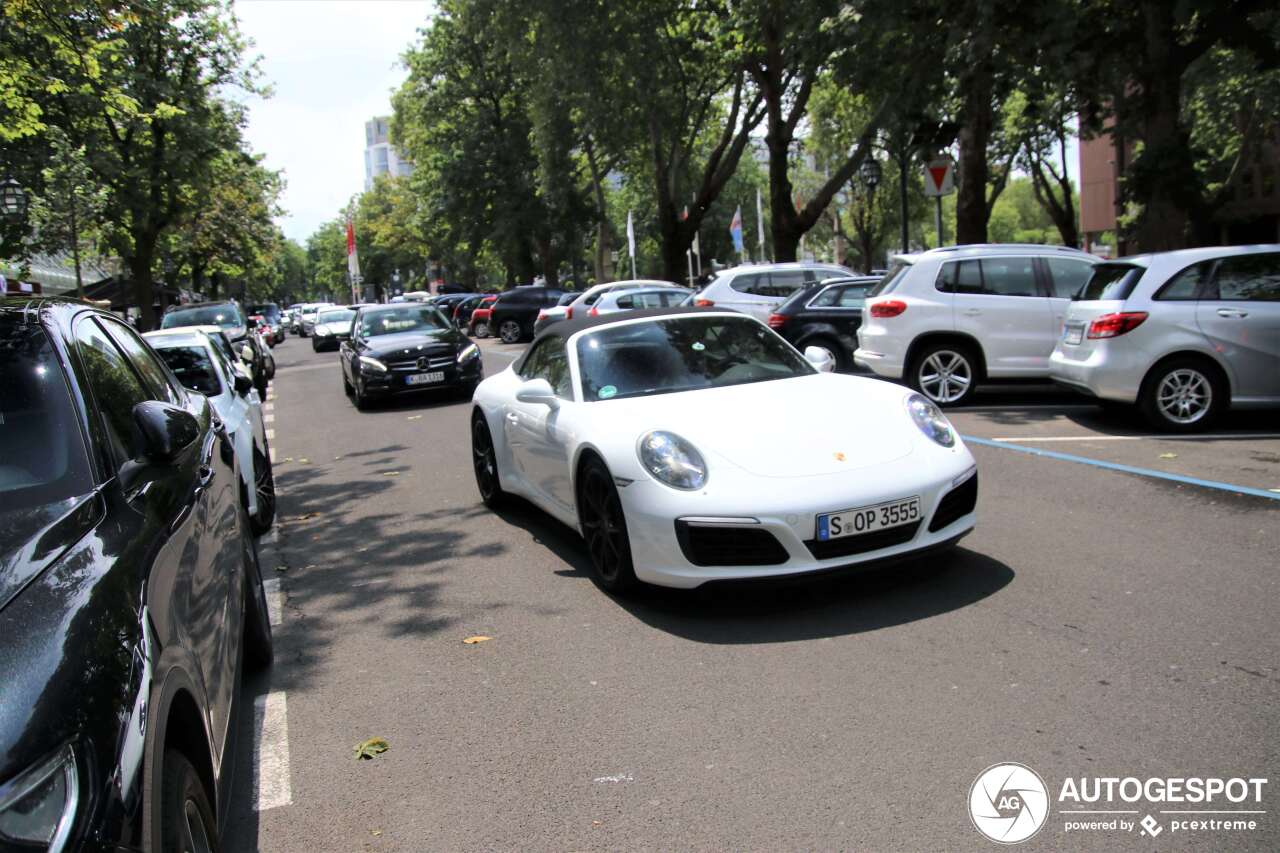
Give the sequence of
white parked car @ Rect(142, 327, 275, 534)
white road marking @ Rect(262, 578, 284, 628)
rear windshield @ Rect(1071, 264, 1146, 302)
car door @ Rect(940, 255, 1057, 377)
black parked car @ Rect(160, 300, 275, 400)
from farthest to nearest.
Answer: black parked car @ Rect(160, 300, 275, 400) → car door @ Rect(940, 255, 1057, 377) → rear windshield @ Rect(1071, 264, 1146, 302) → white parked car @ Rect(142, 327, 275, 534) → white road marking @ Rect(262, 578, 284, 628)

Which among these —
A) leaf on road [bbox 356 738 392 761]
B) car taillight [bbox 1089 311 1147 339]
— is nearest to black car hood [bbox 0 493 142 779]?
leaf on road [bbox 356 738 392 761]

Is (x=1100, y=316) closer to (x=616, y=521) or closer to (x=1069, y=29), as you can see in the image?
(x=1069, y=29)

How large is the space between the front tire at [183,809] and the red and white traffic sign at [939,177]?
17509mm

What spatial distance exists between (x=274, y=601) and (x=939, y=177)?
1509cm

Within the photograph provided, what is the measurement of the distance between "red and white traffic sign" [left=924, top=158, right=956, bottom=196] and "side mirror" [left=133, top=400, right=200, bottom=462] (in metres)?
16.7

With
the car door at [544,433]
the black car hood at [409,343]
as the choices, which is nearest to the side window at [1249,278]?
the car door at [544,433]

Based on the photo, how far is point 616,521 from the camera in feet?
17.9

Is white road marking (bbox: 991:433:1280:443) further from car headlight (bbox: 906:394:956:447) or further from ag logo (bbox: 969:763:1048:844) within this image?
ag logo (bbox: 969:763:1048:844)

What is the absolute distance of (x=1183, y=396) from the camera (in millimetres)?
9773

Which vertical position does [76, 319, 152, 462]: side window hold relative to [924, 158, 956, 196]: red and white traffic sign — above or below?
below

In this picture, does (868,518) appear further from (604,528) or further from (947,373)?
(947,373)

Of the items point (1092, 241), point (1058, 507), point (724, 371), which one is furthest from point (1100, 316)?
point (1092, 241)

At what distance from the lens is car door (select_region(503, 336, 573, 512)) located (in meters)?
6.30

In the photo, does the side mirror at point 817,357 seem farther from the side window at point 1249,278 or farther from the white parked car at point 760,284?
the white parked car at point 760,284
